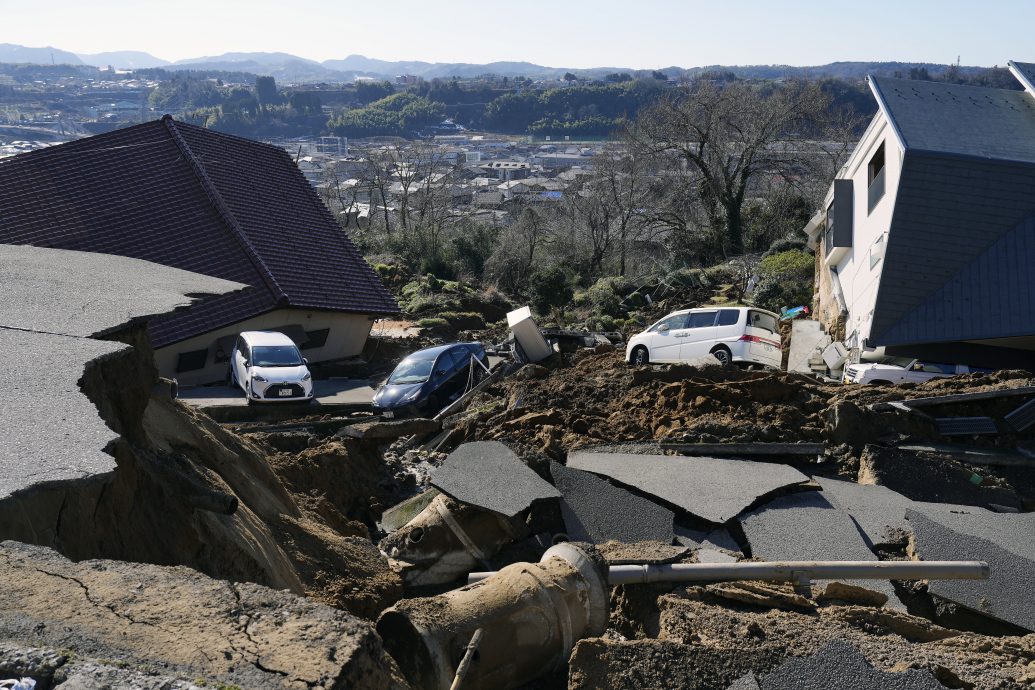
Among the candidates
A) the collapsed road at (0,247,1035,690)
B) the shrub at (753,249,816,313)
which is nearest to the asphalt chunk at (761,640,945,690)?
the collapsed road at (0,247,1035,690)

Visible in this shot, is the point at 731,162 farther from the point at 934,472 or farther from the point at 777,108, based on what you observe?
the point at 934,472

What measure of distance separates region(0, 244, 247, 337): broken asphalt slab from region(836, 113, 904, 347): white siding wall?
51.0ft

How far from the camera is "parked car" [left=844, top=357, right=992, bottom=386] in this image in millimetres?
17562

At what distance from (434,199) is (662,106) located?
17.7 metres

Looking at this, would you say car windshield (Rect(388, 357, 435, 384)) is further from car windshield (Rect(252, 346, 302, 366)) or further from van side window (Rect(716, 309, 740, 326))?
van side window (Rect(716, 309, 740, 326))

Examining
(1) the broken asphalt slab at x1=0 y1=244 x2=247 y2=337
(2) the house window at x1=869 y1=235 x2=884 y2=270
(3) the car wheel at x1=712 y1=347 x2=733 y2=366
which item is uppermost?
(1) the broken asphalt slab at x1=0 y1=244 x2=247 y2=337

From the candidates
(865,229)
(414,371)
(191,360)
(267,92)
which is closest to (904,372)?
(865,229)

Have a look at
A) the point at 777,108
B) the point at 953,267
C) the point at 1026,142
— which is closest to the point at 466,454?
A: the point at 953,267

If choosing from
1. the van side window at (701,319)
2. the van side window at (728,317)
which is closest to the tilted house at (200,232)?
the van side window at (701,319)

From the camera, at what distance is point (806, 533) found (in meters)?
9.91

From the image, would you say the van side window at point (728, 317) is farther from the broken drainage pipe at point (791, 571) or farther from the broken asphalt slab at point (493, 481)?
the broken drainage pipe at point (791, 571)

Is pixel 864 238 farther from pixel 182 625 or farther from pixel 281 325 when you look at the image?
pixel 182 625

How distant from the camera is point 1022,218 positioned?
19.6 m

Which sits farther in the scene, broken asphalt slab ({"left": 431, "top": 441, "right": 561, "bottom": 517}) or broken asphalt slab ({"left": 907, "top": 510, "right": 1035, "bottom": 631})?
broken asphalt slab ({"left": 431, "top": 441, "right": 561, "bottom": 517})
